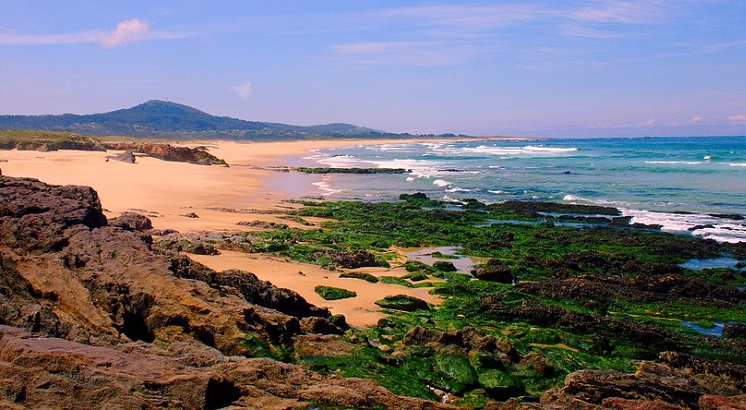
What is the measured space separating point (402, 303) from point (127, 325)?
4976 mm

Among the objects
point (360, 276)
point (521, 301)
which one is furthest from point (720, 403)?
point (360, 276)

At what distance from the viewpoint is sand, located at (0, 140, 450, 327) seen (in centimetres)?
1103

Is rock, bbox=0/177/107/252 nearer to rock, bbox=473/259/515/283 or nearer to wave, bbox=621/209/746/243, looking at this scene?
rock, bbox=473/259/515/283

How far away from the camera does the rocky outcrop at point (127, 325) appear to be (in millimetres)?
4191

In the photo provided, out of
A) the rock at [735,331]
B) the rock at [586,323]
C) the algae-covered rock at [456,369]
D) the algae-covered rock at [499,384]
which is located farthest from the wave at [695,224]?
the algae-covered rock at [456,369]

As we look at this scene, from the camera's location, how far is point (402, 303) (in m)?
9.99

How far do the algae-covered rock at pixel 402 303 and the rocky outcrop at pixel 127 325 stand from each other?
182 centimetres

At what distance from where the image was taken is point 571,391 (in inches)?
216

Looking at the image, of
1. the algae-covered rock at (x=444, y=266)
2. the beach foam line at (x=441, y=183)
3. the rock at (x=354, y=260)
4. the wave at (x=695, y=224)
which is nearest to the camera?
the rock at (x=354, y=260)

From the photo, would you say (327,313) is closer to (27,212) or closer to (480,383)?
(480,383)

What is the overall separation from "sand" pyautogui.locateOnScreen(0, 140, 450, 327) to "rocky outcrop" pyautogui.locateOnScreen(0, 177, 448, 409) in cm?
271

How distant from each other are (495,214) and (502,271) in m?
10.7

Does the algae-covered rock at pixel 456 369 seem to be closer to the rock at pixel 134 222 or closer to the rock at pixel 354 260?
the rock at pixel 354 260

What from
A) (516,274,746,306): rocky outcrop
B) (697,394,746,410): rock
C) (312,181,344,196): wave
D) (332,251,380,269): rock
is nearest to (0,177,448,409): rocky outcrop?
(697,394,746,410): rock
